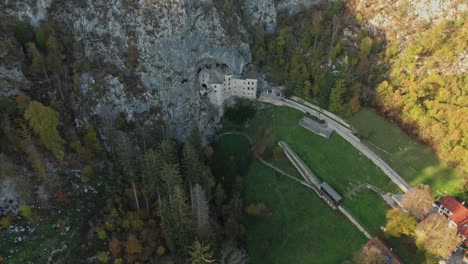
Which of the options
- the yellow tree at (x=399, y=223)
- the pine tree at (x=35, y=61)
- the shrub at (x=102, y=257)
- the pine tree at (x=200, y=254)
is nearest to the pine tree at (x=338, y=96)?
the yellow tree at (x=399, y=223)

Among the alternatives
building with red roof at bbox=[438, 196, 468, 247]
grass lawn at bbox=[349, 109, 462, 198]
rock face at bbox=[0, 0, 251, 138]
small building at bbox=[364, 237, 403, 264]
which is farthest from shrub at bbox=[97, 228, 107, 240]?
building with red roof at bbox=[438, 196, 468, 247]

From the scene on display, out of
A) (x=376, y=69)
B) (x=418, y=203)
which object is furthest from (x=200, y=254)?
(x=376, y=69)

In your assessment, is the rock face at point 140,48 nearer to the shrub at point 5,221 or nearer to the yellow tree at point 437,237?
the shrub at point 5,221

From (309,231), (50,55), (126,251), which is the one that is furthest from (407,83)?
(50,55)

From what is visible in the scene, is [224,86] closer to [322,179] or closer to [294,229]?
[322,179]

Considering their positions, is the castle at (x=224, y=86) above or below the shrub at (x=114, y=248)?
above

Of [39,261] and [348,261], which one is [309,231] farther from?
[39,261]
